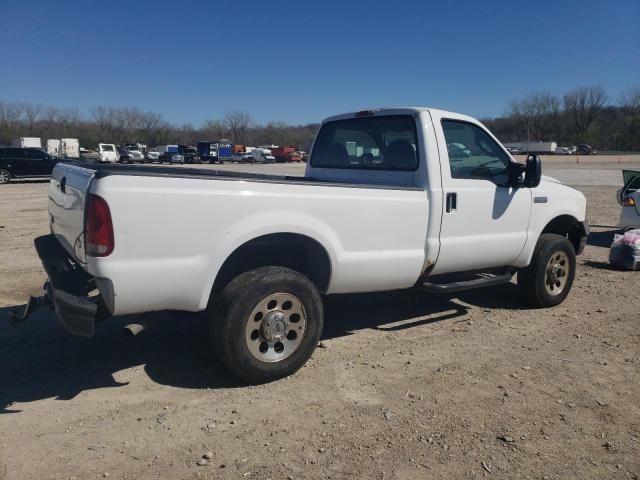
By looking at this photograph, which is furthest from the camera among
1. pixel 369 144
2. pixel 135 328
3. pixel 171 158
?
pixel 171 158

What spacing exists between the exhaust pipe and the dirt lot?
0.36 ft

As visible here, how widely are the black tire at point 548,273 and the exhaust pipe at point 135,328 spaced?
397cm

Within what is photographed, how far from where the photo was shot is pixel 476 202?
4875mm

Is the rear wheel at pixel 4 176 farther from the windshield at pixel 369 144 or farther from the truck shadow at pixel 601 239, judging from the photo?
the truck shadow at pixel 601 239

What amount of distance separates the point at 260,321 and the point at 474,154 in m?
2.68

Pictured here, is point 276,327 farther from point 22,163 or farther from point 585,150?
point 585,150

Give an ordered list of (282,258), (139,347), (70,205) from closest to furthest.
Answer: (70,205)
(282,258)
(139,347)

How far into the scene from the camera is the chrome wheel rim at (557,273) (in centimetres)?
579

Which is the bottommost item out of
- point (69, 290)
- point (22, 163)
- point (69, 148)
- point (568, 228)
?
point (69, 290)

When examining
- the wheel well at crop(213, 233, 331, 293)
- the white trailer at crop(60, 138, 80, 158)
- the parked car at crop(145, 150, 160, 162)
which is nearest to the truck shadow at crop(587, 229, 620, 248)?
the wheel well at crop(213, 233, 331, 293)

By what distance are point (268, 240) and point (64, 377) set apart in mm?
1840

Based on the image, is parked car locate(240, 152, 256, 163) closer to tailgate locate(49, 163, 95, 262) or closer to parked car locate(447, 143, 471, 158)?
parked car locate(447, 143, 471, 158)

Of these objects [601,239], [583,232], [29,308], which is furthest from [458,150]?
[601,239]

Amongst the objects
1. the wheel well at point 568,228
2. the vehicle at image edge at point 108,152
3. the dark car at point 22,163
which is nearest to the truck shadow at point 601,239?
the wheel well at point 568,228
